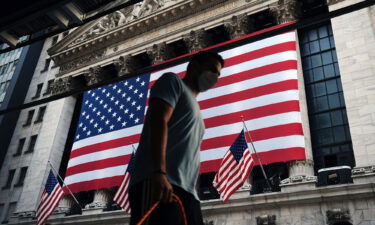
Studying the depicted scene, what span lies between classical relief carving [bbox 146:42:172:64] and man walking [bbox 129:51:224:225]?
82.6 feet

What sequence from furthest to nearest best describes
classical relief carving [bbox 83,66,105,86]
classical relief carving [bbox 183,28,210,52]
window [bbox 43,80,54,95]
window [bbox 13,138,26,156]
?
window [bbox 43,80,54,95] → window [bbox 13,138,26,156] → classical relief carving [bbox 83,66,105,86] → classical relief carving [bbox 183,28,210,52]

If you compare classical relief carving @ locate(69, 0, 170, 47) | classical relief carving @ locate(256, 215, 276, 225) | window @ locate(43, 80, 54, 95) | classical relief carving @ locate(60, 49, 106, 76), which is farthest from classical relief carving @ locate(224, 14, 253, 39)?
window @ locate(43, 80, 54, 95)

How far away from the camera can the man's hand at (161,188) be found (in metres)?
2.32

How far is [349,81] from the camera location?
1864 centimetres

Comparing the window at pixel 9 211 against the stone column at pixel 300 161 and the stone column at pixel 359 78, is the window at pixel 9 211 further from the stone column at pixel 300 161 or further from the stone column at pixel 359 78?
the stone column at pixel 359 78

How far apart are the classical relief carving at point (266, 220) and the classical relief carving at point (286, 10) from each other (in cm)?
1259

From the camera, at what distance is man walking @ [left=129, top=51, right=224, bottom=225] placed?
7.76ft

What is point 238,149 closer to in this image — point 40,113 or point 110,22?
point 110,22

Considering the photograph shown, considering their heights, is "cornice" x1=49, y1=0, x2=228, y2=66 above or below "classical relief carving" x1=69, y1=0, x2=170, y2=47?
below

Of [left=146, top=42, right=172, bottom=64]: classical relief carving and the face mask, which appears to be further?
[left=146, top=42, right=172, bottom=64]: classical relief carving

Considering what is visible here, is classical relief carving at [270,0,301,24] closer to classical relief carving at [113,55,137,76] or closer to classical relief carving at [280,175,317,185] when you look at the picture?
classical relief carving at [280,175,317,185]

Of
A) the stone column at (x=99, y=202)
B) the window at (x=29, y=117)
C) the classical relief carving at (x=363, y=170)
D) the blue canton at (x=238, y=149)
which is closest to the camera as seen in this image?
the blue canton at (x=238, y=149)

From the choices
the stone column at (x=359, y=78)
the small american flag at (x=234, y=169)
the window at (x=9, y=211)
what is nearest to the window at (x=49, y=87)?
the window at (x=9, y=211)

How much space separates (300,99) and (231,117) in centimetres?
412
